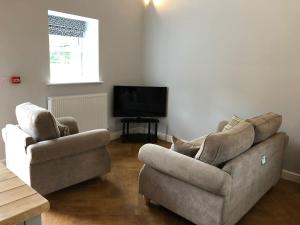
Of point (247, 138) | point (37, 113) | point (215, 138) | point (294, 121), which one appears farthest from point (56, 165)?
point (294, 121)

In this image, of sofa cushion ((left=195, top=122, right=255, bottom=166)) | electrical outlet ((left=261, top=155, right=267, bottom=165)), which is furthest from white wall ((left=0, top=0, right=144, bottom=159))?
electrical outlet ((left=261, top=155, right=267, bottom=165))

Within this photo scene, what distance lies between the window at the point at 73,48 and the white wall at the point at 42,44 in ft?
0.40

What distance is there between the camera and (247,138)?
7.18ft

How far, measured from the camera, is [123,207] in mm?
2541

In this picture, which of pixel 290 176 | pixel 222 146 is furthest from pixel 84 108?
pixel 290 176

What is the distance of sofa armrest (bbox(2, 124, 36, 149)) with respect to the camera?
8.20ft

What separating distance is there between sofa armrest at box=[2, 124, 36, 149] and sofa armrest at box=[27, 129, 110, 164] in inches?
4.1

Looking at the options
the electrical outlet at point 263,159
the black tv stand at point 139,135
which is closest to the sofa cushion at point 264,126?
the electrical outlet at point 263,159

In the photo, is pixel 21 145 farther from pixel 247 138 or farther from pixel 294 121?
pixel 294 121

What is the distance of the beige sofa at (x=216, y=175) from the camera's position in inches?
77.8

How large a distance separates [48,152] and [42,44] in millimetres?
1775

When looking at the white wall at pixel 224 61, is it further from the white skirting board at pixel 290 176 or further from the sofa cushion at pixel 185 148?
the sofa cushion at pixel 185 148

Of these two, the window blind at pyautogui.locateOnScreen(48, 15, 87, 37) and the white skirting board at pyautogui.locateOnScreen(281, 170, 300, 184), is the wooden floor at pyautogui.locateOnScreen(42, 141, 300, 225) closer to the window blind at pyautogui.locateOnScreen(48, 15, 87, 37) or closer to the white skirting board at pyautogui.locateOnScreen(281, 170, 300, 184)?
the white skirting board at pyautogui.locateOnScreen(281, 170, 300, 184)

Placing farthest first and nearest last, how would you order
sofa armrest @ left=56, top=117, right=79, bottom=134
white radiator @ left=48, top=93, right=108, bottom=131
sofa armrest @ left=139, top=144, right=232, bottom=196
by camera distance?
white radiator @ left=48, top=93, right=108, bottom=131 < sofa armrest @ left=56, top=117, right=79, bottom=134 < sofa armrest @ left=139, top=144, right=232, bottom=196
